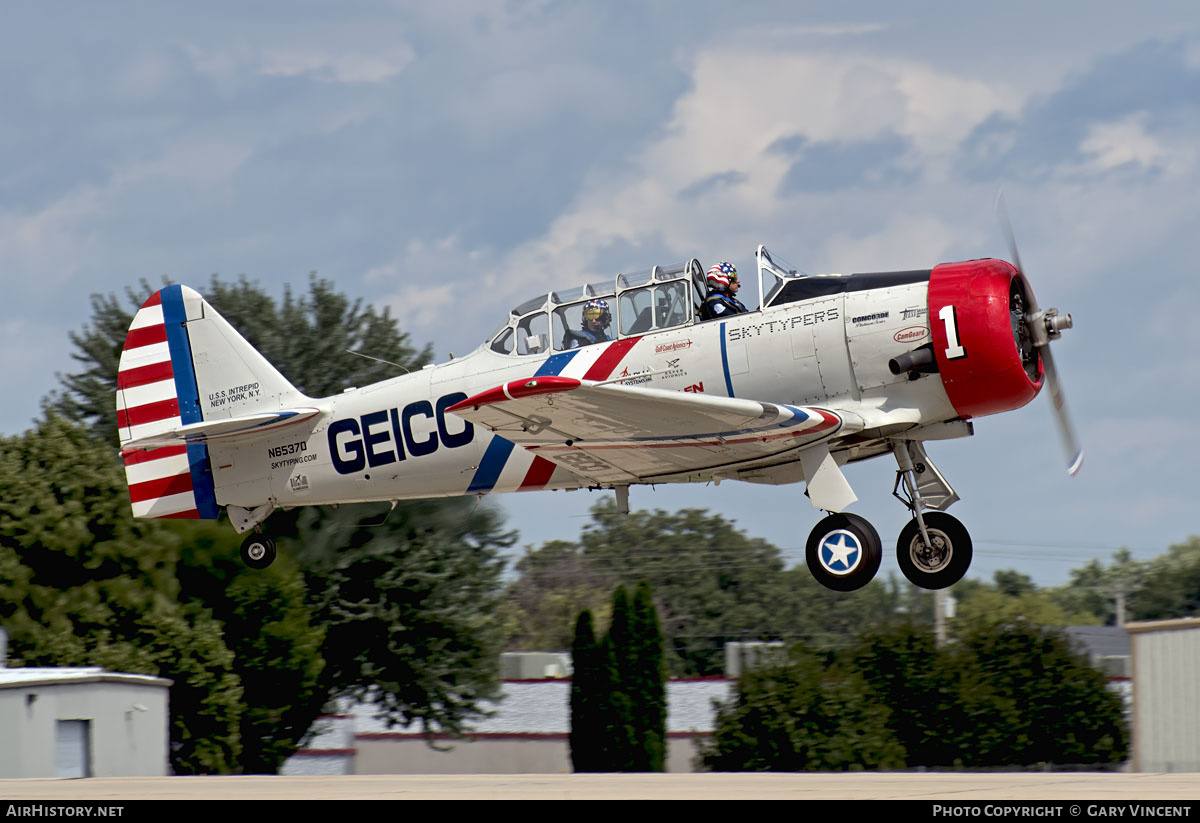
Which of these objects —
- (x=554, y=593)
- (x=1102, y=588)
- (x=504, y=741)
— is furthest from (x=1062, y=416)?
(x=1102, y=588)

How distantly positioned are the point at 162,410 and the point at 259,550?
202 centimetres

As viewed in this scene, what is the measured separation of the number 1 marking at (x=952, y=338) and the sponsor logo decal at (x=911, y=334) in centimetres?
20

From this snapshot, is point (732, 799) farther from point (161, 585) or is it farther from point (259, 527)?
point (161, 585)

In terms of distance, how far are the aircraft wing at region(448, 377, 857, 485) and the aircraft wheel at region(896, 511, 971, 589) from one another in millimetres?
1612

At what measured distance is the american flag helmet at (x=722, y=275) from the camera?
14352 mm

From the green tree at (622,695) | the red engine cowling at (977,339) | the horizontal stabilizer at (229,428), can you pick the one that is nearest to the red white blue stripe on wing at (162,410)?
the horizontal stabilizer at (229,428)

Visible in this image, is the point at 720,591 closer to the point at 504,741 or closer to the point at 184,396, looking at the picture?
the point at 504,741

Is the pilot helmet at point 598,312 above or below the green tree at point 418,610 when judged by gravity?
above

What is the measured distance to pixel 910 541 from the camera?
14344mm

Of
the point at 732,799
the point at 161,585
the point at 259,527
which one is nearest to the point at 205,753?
the point at 161,585

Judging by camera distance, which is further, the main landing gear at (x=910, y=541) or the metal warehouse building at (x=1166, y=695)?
the metal warehouse building at (x=1166, y=695)

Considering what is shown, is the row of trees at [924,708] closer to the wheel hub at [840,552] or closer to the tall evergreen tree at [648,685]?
the tall evergreen tree at [648,685]

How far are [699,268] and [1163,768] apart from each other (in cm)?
1886

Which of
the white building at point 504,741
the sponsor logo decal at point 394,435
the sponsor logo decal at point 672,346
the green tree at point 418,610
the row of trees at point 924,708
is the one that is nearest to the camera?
the sponsor logo decal at point 672,346
